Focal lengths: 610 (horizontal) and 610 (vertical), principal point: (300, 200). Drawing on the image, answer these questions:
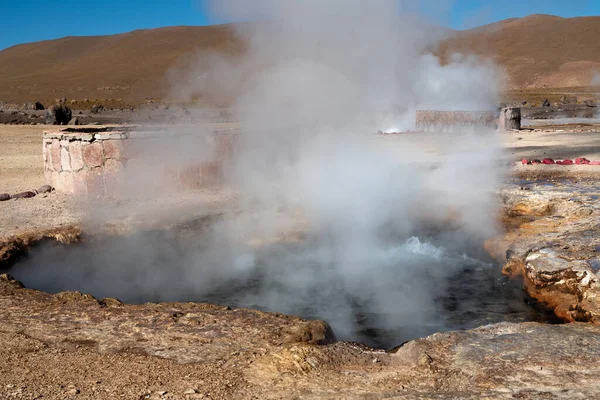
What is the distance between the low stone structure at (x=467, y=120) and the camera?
44.2 feet

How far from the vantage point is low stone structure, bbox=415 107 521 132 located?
13484mm

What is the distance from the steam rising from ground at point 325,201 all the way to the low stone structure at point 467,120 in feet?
4.62

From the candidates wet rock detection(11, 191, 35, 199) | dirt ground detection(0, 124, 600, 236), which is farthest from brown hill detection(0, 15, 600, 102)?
wet rock detection(11, 191, 35, 199)

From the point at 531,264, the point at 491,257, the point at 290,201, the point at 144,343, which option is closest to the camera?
the point at 144,343

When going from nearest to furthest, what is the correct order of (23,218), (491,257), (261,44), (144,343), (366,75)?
(144,343)
(491,257)
(23,218)
(261,44)
(366,75)

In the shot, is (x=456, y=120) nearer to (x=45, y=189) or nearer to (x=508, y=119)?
(x=508, y=119)

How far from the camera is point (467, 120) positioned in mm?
13641

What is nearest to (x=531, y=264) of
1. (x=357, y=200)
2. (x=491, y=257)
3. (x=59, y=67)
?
(x=491, y=257)

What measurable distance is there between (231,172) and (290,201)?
53.7 inches

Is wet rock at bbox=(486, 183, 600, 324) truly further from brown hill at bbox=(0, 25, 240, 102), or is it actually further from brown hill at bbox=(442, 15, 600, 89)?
brown hill at bbox=(442, 15, 600, 89)

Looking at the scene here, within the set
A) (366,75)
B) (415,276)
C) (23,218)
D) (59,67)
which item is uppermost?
(59,67)

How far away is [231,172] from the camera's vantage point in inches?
300

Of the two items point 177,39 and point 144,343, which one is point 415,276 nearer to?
point 144,343

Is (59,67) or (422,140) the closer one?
(422,140)
